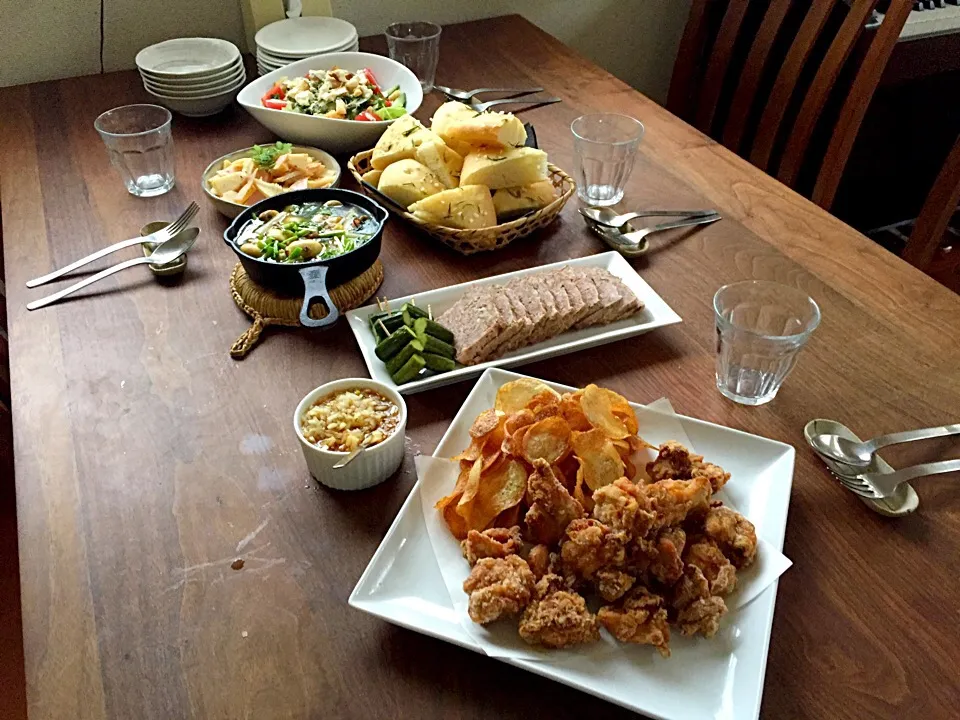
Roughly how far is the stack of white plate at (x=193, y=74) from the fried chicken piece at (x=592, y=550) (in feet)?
4.84

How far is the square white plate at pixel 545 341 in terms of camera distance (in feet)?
3.64

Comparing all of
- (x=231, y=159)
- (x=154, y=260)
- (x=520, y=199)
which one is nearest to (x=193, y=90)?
(x=231, y=159)

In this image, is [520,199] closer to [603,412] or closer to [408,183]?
[408,183]

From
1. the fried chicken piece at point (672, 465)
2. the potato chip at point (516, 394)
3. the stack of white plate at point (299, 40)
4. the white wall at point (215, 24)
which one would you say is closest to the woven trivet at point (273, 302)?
the potato chip at point (516, 394)

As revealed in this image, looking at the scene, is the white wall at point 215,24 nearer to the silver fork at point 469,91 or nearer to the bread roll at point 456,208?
the silver fork at point 469,91


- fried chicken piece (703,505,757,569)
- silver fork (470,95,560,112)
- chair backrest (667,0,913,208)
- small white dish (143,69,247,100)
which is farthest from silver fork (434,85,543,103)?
fried chicken piece (703,505,757,569)

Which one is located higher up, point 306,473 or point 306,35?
point 306,35

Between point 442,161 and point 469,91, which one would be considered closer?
point 442,161

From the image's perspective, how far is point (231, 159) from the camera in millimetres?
1575

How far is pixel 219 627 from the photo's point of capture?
814mm

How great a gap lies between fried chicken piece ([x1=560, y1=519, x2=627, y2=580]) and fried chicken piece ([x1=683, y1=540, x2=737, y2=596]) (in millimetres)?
84

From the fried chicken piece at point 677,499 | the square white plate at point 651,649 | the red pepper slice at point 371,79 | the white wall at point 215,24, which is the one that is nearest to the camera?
the square white plate at point 651,649

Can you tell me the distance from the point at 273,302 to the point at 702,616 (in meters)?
0.80

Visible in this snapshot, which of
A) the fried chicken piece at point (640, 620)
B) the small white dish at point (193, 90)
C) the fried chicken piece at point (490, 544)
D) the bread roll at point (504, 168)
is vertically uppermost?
the bread roll at point (504, 168)
